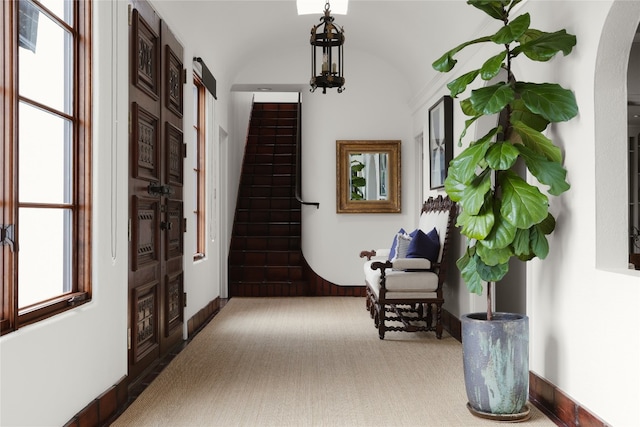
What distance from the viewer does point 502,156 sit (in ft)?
10.7

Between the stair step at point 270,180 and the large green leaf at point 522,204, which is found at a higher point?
the stair step at point 270,180

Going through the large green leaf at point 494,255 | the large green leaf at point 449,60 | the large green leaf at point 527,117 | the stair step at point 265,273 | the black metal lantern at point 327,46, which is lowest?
the stair step at point 265,273

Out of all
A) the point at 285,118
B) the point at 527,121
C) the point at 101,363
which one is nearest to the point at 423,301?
the point at 527,121

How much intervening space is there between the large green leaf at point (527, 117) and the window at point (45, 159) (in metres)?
2.28

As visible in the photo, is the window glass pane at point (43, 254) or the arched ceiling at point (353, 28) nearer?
the window glass pane at point (43, 254)

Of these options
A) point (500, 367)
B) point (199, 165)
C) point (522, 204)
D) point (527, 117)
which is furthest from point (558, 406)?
point (199, 165)

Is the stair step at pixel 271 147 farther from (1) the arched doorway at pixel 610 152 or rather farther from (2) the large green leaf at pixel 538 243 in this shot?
(1) the arched doorway at pixel 610 152

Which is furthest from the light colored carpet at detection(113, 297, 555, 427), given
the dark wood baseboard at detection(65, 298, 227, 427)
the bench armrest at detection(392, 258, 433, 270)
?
the bench armrest at detection(392, 258, 433, 270)

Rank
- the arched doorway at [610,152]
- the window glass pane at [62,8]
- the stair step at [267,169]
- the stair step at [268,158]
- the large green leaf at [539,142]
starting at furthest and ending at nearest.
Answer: the stair step at [268,158] < the stair step at [267,169] < the large green leaf at [539,142] < the arched doorway at [610,152] < the window glass pane at [62,8]

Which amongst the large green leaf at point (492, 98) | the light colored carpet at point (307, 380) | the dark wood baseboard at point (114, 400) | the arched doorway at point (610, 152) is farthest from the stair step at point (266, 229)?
the arched doorway at point (610, 152)

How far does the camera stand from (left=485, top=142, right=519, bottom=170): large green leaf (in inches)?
127

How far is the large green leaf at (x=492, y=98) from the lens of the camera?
334 centimetres

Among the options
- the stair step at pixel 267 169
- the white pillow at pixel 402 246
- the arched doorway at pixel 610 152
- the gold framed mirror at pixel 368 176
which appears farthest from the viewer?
the stair step at pixel 267 169

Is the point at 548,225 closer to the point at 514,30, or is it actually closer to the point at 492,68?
the point at 492,68
